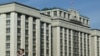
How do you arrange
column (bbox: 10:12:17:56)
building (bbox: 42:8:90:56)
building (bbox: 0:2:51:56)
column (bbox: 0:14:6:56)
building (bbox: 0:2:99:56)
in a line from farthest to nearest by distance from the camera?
building (bbox: 42:8:90:56), column (bbox: 0:14:6:56), building (bbox: 0:2:99:56), building (bbox: 0:2:51:56), column (bbox: 10:12:17:56)

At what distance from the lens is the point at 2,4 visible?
74.5 metres

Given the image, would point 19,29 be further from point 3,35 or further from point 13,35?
point 3,35

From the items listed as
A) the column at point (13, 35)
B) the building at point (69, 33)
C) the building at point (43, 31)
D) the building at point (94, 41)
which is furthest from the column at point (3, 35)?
the building at point (94, 41)

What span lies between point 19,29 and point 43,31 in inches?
552

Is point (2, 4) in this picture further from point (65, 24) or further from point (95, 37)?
point (95, 37)

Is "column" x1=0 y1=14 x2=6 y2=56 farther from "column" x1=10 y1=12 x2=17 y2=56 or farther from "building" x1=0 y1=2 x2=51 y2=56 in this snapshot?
"column" x1=10 y1=12 x2=17 y2=56

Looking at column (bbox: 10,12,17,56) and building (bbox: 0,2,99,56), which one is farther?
building (bbox: 0,2,99,56)

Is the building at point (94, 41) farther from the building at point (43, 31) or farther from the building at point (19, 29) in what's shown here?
the building at point (19, 29)

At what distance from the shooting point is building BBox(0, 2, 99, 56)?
237ft

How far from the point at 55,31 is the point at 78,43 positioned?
17184mm

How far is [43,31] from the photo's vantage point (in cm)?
8538

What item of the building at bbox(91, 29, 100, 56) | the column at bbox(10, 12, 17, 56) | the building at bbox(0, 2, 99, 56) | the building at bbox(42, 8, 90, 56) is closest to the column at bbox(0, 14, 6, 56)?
the building at bbox(0, 2, 99, 56)

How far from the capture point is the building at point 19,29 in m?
71.3

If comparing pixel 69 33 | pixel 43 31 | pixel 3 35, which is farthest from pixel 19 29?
pixel 69 33
